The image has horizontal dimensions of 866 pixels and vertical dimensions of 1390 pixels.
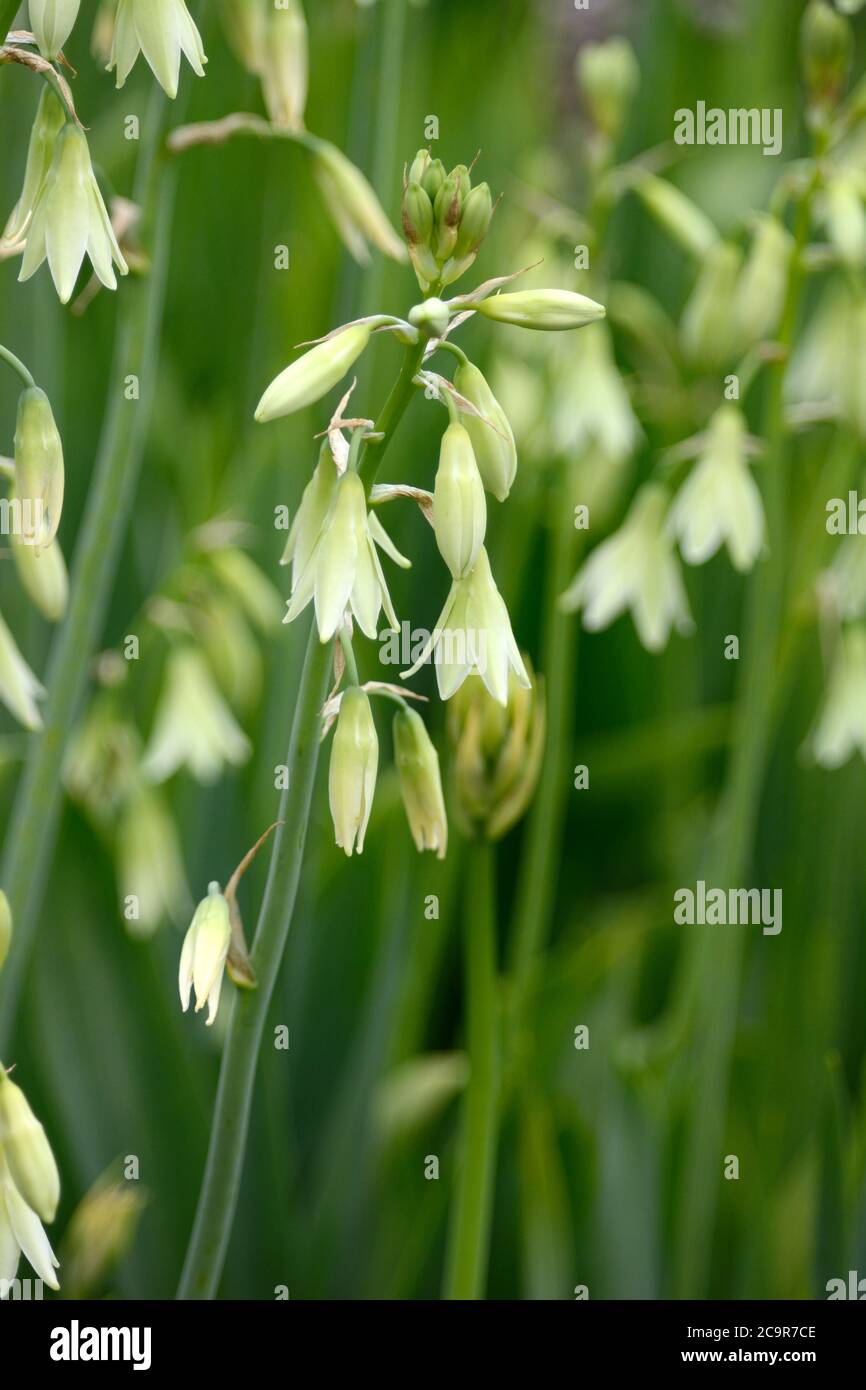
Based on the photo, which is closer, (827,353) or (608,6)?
(827,353)

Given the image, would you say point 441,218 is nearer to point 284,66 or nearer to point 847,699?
point 284,66

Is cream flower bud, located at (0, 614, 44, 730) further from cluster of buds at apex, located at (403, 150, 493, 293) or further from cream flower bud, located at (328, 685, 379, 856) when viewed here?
cluster of buds at apex, located at (403, 150, 493, 293)

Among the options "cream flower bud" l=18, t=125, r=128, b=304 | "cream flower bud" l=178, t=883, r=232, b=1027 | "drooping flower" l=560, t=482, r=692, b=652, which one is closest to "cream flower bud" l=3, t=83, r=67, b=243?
"cream flower bud" l=18, t=125, r=128, b=304

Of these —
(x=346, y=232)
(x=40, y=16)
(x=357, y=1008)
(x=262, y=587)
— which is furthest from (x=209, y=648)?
(x=40, y=16)

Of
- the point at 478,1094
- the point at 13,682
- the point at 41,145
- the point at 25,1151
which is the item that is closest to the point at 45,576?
the point at 13,682

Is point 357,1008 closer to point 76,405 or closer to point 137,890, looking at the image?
point 137,890

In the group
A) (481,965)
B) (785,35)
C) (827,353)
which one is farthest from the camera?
(785,35)

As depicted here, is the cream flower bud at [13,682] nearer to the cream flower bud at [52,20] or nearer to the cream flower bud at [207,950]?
the cream flower bud at [207,950]

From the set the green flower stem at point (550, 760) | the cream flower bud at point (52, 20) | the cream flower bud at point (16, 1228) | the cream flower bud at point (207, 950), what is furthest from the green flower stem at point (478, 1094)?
the cream flower bud at point (52, 20)
